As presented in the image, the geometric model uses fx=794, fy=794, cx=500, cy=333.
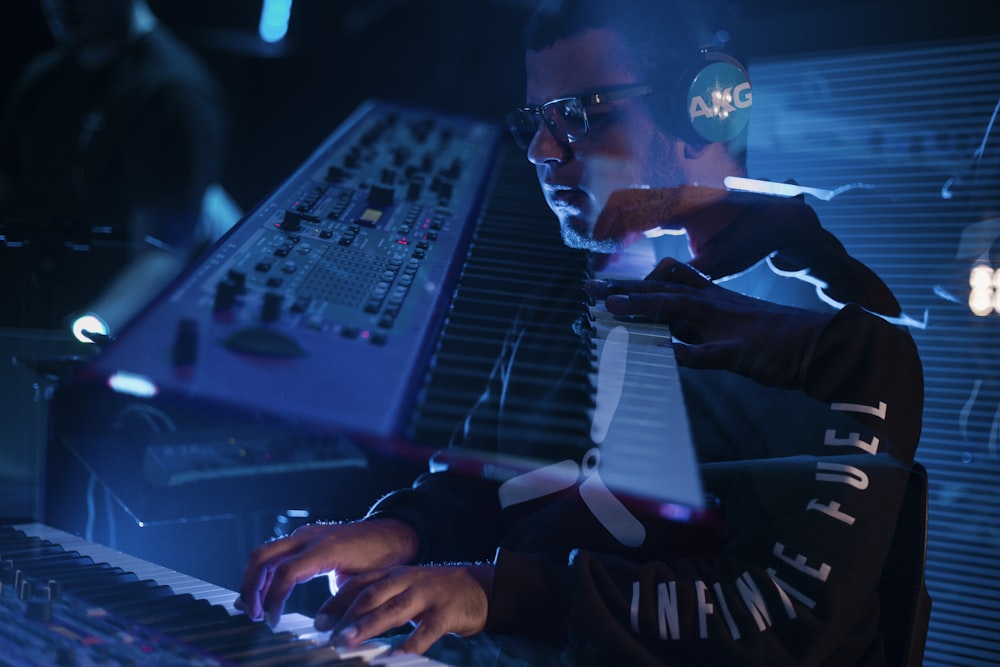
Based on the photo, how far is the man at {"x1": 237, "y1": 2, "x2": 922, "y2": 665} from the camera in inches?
33.9

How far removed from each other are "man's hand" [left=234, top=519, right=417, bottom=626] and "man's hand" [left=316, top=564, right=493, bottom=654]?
0.19 ft

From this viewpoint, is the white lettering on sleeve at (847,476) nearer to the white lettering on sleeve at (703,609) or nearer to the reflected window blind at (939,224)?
the white lettering on sleeve at (703,609)

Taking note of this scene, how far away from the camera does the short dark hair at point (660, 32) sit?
48.3 inches

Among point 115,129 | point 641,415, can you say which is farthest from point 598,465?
point 115,129

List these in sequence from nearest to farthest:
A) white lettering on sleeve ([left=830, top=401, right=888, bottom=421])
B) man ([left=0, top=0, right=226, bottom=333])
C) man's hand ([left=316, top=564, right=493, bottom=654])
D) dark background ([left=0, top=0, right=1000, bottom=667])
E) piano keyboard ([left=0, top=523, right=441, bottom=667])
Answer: piano keyboard ([left=0, top=523, right=441, bottom=667])
man's hand ([left=316, top=564, right=493, bottom=654])
white lettering on sleeve ([left=830, top=401, right=888, bottom=421])
dark background ([left=0, top=0, right=1000, bottom=667])
man ([left=0, top=0, right=226, bottom=333])

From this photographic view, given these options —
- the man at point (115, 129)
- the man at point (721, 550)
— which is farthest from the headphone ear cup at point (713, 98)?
the man at point (115, 129)

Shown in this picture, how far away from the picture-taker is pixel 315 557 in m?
0.92

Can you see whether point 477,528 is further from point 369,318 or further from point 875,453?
point 875,453

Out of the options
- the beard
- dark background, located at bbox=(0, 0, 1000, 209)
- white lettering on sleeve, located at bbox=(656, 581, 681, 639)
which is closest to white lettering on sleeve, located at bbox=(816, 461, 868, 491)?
white lettering on sleeve, located at bbox=(656, 581, 681, 639)

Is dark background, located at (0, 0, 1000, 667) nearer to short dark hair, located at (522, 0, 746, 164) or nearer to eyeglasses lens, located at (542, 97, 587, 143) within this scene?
short dark hair, located at (522, 0, 746, 164)

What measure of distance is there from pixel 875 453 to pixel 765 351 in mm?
163

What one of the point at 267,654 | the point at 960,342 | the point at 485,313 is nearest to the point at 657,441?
the point at 485,313

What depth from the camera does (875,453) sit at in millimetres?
890

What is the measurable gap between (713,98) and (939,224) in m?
0.58
